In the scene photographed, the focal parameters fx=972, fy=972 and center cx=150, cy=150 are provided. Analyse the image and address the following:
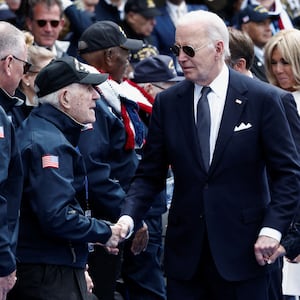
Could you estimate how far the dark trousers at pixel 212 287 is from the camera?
17.8 ft

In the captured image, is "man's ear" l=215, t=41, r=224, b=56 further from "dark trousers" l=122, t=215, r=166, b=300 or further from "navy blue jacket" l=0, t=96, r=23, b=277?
"dark trousers" l=122, t=215, r=166, b=300

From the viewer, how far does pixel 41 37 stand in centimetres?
881

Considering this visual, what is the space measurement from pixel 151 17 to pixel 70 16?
108 centimetres

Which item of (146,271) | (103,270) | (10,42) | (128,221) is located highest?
(10,42)

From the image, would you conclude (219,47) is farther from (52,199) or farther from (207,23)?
(52,199)

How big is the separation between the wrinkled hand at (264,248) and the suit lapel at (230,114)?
0.48 m

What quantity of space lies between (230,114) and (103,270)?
1.76 m

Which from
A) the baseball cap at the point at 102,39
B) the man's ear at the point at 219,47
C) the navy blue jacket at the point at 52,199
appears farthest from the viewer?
the baseball cap at the point at 102,39

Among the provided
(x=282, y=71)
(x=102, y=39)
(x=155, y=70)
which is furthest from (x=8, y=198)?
(x=155, y=70)

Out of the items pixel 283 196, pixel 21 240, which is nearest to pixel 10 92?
pixel 21 240

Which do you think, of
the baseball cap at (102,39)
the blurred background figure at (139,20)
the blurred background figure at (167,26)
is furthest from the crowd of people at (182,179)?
the blurred background figure at (167,26)

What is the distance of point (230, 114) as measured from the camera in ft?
17.9

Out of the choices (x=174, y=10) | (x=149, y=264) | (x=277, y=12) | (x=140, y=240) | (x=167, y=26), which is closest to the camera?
(x=140, y=240)

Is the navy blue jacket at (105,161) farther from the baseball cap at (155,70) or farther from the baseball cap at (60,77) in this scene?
the baseball cap at (155,70)
